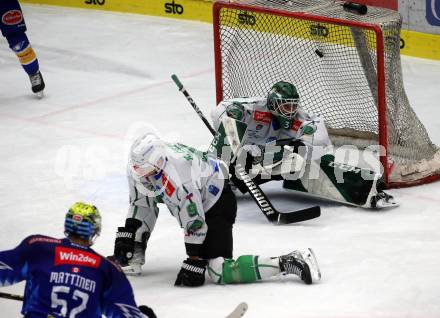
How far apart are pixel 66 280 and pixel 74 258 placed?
0.26 feet

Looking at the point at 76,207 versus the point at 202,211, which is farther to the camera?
the point at 202,211

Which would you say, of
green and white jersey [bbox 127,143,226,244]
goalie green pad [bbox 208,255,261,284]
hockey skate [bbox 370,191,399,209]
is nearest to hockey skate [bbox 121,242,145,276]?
green and white jersey [bbox 127,143,226,244]

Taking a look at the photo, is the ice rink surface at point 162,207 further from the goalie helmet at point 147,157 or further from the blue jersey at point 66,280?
the blue jersey at point 66,280

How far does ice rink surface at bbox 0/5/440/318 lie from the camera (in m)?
5.16

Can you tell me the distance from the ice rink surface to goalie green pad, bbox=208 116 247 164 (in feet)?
1.07

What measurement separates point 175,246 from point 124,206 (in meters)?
0.77

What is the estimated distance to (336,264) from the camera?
18.4 ft

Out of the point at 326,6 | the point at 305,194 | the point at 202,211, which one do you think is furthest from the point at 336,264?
the point at 326,6

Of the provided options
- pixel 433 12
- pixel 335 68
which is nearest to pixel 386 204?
pixel 335 68

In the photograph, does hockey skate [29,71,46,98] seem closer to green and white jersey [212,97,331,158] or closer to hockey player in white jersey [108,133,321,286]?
green and white jersey [212,97,331,158]

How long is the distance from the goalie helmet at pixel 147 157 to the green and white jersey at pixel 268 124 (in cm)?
142

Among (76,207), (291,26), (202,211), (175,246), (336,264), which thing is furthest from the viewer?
(291,26)

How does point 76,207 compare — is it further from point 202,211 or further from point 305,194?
point 305,194

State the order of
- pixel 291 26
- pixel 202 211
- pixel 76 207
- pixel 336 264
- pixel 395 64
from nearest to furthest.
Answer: pixel 76 207 → pixel 202 211 → pixel 336 264 → pixel 395 64 → pixel 291 26
